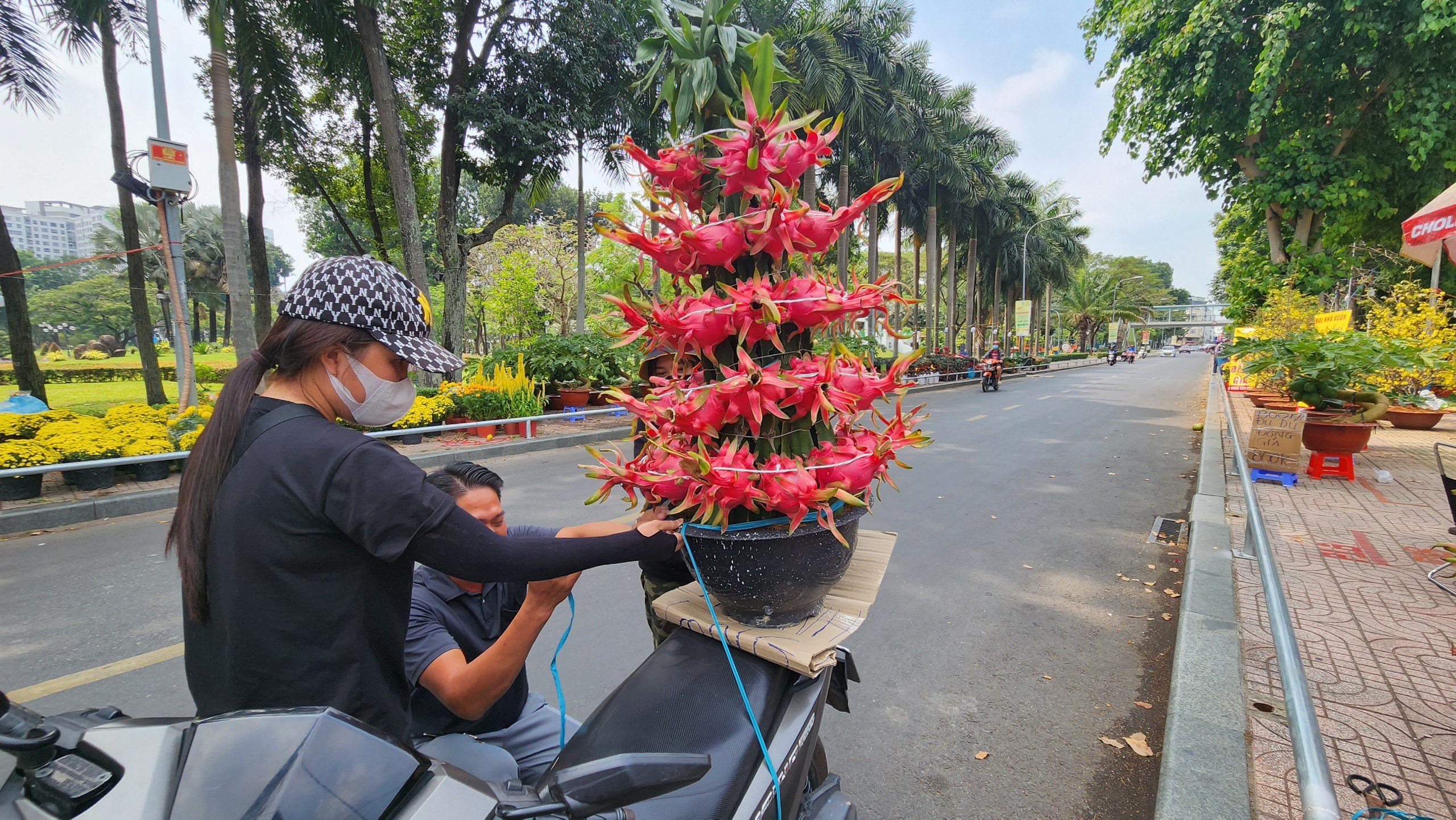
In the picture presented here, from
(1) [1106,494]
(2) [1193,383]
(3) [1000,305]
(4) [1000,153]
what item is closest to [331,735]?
(1) [1106,494]

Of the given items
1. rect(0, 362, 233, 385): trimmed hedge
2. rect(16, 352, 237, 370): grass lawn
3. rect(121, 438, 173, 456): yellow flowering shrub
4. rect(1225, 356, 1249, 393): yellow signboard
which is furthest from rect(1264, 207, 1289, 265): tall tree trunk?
rect(0, 362, 233, 385): trimmed hedge

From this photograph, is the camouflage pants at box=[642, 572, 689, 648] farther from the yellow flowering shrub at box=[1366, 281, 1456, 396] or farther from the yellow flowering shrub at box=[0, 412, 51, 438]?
the yellow flowering shrub at box=[1366, 281, 1456, 396]

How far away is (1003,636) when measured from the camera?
11.7 feet

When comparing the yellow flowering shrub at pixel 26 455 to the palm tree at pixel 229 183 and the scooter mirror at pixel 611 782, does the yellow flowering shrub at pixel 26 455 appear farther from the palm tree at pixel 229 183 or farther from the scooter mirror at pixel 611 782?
the scooter mirror at pixel 611 782

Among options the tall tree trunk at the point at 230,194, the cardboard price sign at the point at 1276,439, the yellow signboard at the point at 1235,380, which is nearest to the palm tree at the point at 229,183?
the tall tree trunk at the point at 230,194

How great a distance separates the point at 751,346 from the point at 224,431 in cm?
102

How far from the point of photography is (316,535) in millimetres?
1101

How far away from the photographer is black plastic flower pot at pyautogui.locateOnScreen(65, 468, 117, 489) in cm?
600

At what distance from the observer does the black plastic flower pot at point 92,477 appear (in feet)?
19.7

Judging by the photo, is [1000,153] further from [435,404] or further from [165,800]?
[165,800]

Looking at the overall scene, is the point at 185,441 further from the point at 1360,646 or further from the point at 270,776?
the point at 1360,646

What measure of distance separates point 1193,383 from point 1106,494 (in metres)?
23.5

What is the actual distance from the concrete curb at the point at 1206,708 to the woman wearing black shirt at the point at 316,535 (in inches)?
90.1

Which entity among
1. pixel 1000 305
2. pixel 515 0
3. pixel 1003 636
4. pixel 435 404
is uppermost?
pixel 515 0
